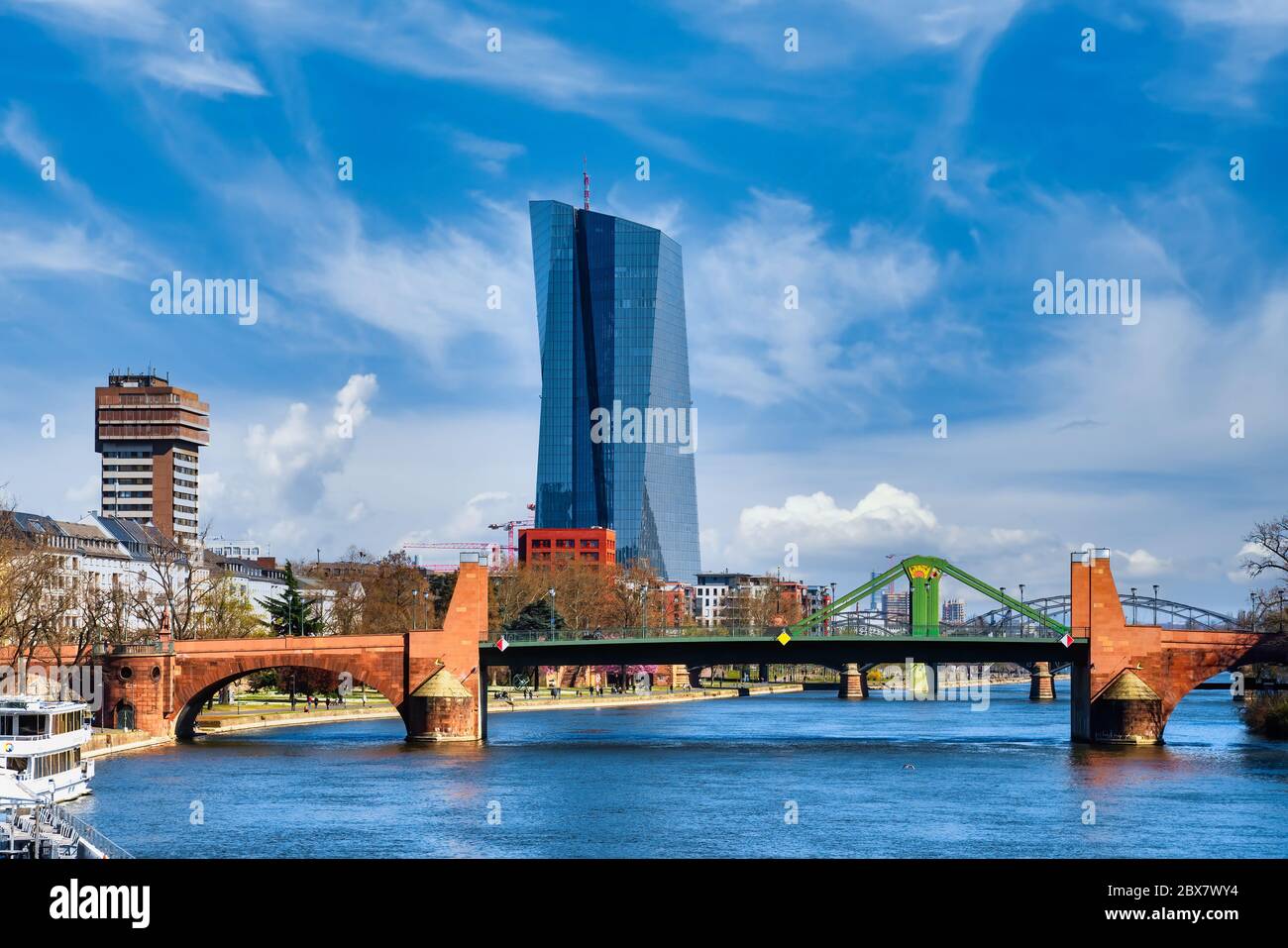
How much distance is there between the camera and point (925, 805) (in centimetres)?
7719

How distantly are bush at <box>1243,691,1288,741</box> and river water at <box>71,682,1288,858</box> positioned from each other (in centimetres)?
163

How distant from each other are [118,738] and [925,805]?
175ft

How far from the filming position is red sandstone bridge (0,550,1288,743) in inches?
4405

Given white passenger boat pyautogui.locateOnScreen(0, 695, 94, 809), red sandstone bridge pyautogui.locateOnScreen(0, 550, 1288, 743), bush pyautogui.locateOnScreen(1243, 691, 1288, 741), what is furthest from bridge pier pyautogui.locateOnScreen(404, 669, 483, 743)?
bush pyautogui.locateOnScreen(1243, 691, 1288, 741)

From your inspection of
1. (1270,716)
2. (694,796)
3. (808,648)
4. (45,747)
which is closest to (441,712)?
(808,648)

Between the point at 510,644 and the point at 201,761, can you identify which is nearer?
the point at 201,761

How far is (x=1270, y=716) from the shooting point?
11875cm

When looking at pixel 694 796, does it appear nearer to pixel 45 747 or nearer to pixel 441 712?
pixel 45 747

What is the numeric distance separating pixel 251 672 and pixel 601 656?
25.0m

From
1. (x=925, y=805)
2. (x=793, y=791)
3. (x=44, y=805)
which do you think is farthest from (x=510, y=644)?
(x=44, y=805)

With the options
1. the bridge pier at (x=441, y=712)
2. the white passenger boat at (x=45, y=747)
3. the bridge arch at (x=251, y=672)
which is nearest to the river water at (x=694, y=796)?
the white passenger boat at (x=45, y=747)

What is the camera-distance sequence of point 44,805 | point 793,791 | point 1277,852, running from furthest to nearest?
point 793,791 → point 1277,852 → point 44,805
